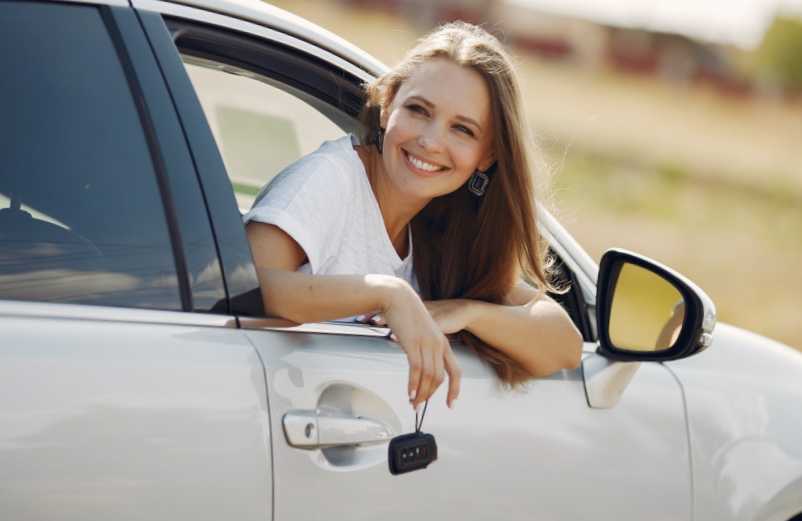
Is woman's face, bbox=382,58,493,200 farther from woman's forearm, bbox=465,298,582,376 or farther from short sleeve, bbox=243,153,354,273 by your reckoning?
woman's forearm, bbox=465,298,582,376

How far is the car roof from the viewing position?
8.38 feet

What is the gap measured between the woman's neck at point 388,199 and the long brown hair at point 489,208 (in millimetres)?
62

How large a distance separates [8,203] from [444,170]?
1.12 meters

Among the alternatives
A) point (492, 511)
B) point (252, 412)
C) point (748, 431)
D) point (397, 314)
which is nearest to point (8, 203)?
point (252, 412)

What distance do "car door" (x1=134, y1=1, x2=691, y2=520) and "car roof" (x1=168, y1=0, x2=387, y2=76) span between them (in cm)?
1

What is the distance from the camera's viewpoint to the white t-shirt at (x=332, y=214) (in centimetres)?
261

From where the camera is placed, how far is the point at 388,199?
9.87 ft

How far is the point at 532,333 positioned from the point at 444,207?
1.62 ft

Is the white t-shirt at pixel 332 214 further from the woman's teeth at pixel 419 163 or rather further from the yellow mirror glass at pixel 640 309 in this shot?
the yellow mirror glass at pixel 640 309

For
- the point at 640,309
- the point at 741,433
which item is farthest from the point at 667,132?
the point at 741,433

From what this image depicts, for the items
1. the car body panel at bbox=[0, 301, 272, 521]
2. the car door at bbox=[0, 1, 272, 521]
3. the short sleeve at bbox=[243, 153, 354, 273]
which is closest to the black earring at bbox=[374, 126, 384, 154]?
the short sleeve at bbox=[243, 153, 354, 273]

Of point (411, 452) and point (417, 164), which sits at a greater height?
point (417, 164)

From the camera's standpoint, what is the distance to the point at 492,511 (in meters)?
2.61

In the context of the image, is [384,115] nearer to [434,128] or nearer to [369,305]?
[434,128]
